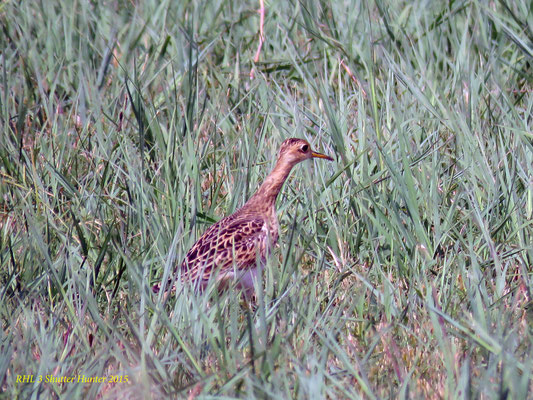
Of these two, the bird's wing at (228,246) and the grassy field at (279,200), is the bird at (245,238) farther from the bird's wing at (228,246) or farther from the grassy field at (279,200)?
the grassy field at (279,200)

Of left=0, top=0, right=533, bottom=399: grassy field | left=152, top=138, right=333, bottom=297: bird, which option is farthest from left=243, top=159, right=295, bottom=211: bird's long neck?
left=0, top=0, right=533, bottom=399: grassy field

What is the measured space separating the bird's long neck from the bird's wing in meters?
0.14

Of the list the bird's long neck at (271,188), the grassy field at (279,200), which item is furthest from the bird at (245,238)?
the grassy field at (279,200)

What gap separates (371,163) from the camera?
4.91m

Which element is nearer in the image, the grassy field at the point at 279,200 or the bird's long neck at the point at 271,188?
the grassy field at the point at 279,200

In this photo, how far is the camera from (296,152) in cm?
473

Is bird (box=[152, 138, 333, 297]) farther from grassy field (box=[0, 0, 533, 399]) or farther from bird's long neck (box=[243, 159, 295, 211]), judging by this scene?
grassy field (box=[0, 0, 533, 399])

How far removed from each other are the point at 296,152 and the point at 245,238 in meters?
0.59

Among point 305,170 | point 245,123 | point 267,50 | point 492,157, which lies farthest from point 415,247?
point 267,50

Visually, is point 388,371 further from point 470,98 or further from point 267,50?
point 267,50

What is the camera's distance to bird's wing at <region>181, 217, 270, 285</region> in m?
4.18

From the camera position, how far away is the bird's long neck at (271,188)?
4617 millimetres

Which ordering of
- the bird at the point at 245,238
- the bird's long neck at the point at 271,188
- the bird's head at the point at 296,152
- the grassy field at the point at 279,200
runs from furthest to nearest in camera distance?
the bird's head at the point at 296,152 → the bird's long neck at the point at 271,188 → the bird at the point at 245,238 → the grassy field at the point at 279,200

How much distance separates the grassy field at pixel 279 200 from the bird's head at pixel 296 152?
182mm
